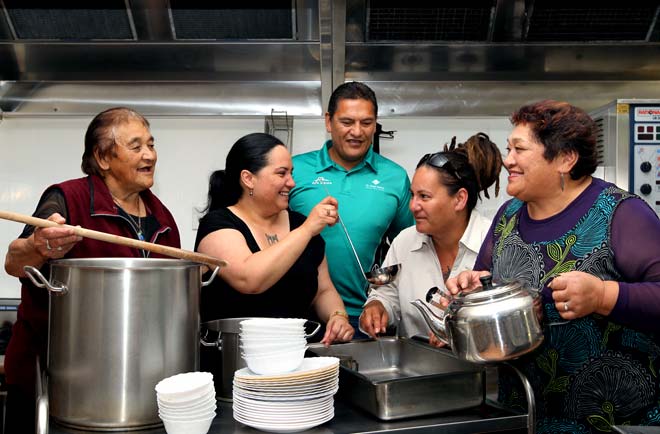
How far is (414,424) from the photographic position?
1325mm

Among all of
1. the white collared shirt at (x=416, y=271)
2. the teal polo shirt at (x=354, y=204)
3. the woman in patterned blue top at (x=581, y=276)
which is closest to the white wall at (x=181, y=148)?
the teal polo shirt at (x=354, y=204)

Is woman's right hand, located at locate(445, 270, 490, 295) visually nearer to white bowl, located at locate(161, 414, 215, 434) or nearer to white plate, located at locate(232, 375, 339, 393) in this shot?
white plate, located at locate(232, 375, 339, 393)

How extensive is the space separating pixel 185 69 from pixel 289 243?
1716mm

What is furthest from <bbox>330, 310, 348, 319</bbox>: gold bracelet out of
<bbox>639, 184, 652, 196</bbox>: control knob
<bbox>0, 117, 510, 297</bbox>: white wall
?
<bbox>639, 184, 652, 196</bbox>: control knob

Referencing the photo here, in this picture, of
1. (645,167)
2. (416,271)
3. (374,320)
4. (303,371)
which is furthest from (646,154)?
(303,371)

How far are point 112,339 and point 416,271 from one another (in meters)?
1.29

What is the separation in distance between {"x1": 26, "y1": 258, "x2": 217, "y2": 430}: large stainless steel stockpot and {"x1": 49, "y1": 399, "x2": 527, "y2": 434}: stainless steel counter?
0.17ft

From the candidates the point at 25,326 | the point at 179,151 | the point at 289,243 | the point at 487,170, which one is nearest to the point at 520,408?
the point at 289,243

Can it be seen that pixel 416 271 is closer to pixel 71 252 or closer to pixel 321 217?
pixel 321 217

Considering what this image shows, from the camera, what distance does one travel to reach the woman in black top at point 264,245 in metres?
1.89

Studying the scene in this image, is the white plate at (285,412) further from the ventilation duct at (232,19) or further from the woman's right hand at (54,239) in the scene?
the ventilation duct at (232,19)

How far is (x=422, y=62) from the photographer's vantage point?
3264 millimetres

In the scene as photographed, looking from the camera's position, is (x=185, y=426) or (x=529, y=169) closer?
(x=185, y=426)

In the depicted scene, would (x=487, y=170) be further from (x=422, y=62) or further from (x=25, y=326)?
(x=25, y=326)
